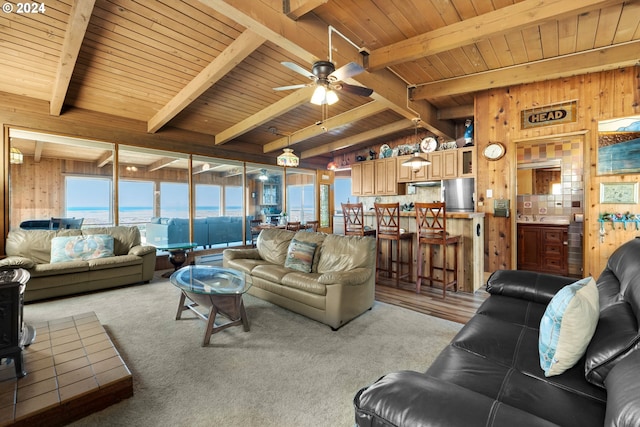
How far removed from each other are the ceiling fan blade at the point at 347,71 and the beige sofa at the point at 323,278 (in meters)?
1.74

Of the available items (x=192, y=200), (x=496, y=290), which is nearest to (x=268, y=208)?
(x=192, y=200)

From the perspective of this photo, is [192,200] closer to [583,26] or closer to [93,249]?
[93,249]

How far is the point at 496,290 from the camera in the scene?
→ 2193 millimetres

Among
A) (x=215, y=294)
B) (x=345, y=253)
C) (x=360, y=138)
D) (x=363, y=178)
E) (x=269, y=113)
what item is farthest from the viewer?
(x=363, y=178)

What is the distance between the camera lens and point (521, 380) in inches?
46.9

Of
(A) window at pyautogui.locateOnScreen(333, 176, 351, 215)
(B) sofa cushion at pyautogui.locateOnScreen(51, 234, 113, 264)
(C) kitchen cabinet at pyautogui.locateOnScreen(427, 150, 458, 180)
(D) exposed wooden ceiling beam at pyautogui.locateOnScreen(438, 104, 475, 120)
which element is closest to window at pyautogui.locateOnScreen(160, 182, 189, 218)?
(B) sofa cushion at pyautogui.locateOnScreen(51, 234, 113, 264)

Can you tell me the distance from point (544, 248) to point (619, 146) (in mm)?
2119

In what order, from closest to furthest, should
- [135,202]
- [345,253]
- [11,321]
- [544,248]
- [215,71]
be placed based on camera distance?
[11,321] < [345,253] < [215,71] < [544,248] < [135,202]

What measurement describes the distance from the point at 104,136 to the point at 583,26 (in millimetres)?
6859

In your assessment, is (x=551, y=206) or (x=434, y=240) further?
(x=551, y=206)

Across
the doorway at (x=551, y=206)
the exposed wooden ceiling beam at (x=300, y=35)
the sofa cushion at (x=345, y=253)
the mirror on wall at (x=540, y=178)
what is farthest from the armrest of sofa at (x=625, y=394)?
the mirror on wall at (x=540, y=178)

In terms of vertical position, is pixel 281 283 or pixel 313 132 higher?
pixel 313 132

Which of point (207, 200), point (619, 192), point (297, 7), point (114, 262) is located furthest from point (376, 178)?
point (114, 262)

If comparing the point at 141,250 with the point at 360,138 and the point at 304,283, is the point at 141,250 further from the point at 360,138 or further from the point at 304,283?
the point at 360,138
